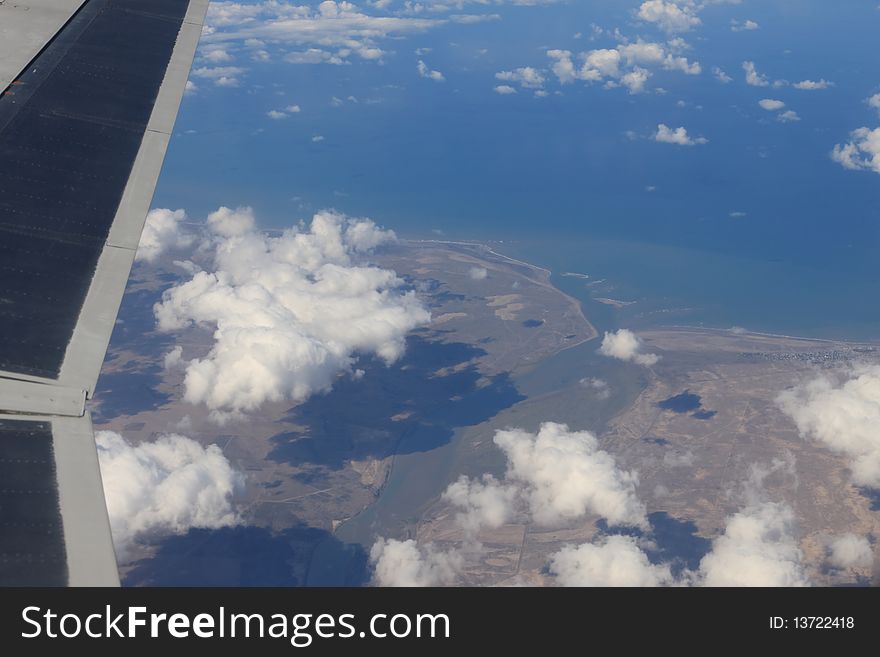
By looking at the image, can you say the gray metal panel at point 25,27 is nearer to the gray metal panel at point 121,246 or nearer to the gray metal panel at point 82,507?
the gray metal panel at point 121,246

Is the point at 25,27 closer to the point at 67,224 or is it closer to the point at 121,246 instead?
the point at 67,224

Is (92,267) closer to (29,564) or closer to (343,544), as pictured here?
(29,564)

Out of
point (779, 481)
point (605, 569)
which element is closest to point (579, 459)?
point (605, 569)

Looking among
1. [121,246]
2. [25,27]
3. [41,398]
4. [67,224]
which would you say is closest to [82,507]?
[41,398]

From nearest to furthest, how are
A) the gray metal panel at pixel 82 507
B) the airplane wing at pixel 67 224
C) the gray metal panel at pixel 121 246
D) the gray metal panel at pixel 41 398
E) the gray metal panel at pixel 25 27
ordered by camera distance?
1. the gray metal panel at pixel 82 507
2. the airplane wing at pixel 67 224
3. the gray metal panel at pixel 41 398
4. the gray metal panel at pixel 121 246
5. the gray metal panel at pixel 25 27

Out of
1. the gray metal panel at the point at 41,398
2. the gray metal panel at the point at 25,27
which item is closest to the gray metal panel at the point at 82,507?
the gray metal panel at the point at 41,398

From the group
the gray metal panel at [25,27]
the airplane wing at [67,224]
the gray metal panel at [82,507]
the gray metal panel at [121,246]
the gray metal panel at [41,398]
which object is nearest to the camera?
the gray metal panel at [82,507]

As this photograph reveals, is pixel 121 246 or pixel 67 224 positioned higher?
pixel 67 224
